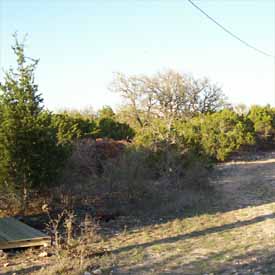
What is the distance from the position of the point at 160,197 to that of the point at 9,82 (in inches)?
178

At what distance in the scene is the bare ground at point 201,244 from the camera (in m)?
5.23

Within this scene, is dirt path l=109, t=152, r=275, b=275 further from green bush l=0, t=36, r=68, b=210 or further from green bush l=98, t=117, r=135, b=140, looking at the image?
green bush l=98, t=117, r=135, b=140

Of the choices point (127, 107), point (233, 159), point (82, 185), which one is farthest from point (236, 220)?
point (127, 107)

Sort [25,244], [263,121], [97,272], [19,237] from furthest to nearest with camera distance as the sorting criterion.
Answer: [263,121]
[19,237]
[25,244]
[97,272]

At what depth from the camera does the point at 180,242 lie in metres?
6.59

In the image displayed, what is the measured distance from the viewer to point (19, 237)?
256 inches

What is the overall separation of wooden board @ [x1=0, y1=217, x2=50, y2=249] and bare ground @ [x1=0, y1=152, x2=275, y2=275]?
1.16 feet

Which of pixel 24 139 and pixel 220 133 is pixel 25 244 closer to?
pixel 24 139

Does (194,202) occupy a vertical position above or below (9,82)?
below

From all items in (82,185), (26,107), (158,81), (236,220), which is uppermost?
(158,81)

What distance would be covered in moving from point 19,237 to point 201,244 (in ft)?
9.72

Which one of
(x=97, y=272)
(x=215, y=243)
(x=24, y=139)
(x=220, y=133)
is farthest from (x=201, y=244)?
(x=220, y=133)

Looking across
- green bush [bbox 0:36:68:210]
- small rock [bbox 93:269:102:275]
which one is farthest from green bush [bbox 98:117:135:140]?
small rock [bbox 93:269:102:275]

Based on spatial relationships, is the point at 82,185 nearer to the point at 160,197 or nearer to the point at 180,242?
the point at 160,197
